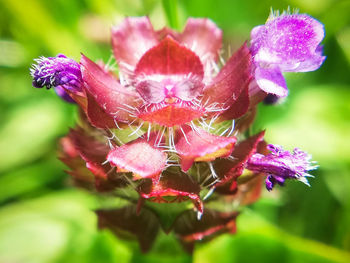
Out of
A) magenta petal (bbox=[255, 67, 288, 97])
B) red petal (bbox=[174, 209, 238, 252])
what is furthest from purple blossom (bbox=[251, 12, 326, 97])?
red petal (bbox=[174, 209, 238, 252])

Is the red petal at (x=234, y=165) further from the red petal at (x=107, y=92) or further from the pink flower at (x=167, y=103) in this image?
the red petal at (x=107, y=92)

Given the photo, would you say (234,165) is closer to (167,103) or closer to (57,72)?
(167,103)

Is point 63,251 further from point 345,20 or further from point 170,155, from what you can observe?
point 345,20

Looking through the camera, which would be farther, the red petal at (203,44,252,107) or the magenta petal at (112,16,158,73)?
the magenta petal at (112,16,158,73)

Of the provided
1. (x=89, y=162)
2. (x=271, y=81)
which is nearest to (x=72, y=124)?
(x=89, y=162)

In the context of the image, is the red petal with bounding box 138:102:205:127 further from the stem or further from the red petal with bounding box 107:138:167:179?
the stem

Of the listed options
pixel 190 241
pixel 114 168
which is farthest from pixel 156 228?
pixel 114 168

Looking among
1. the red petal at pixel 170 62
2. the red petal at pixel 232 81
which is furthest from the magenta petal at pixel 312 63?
the red petal at pixel 170 62
